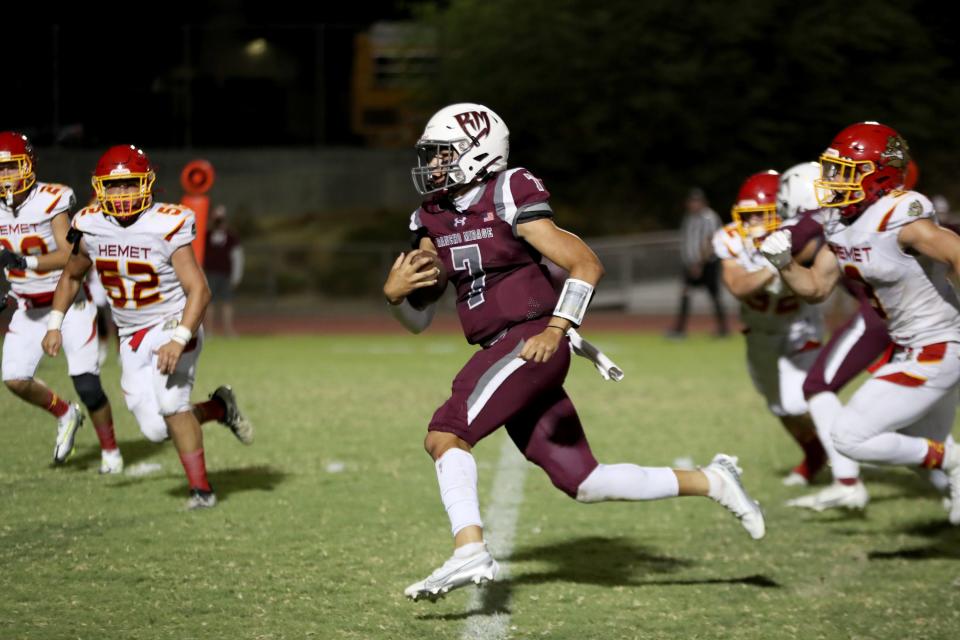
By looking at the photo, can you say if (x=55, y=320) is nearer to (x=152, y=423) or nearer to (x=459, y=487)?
(x=152, y=423)

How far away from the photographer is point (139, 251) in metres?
6.29

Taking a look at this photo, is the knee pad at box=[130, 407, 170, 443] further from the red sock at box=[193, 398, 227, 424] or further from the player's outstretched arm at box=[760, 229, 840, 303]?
the player's outstretched arm at box=[760, 229, 840, 303]

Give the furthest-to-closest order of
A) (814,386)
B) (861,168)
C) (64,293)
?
(814,386) → (64,293) → (861,168)

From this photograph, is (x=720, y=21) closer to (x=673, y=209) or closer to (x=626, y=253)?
(x=673, y=209)

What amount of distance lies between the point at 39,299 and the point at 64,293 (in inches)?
30.8

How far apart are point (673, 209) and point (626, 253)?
5750mm

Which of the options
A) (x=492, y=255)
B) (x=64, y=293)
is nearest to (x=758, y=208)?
(x=492, y=255)

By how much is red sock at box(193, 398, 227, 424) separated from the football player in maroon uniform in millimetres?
2343

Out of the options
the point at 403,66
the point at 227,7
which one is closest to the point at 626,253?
the point at 403,66

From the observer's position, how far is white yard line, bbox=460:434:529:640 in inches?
184

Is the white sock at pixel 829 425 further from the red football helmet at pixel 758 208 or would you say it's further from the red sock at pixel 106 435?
the red sock at pixel 106 435

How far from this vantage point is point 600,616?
486 cm

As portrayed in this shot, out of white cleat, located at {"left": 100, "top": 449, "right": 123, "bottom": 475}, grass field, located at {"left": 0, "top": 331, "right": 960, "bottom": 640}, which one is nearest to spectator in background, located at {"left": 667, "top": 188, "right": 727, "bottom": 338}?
grass field, located at {"left": 0, "top": 331, "right": 960, "bottom": 640}

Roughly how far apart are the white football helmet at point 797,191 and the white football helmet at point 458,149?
2455mm
